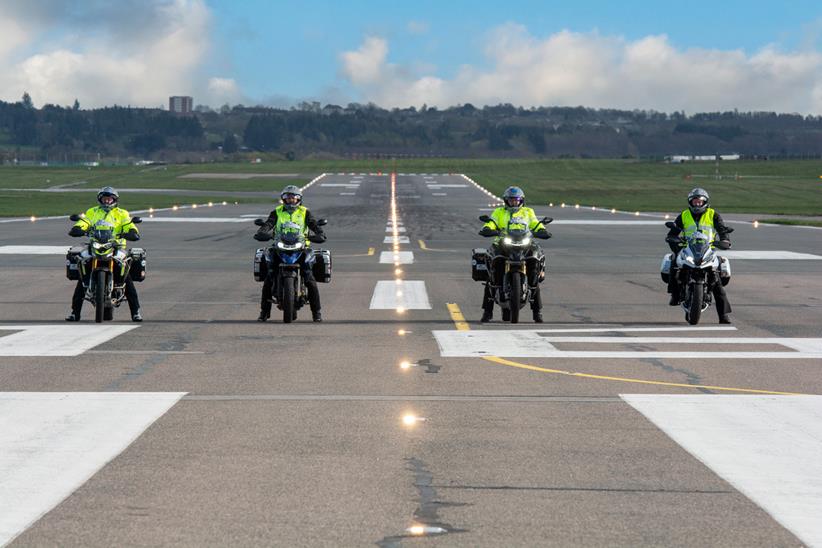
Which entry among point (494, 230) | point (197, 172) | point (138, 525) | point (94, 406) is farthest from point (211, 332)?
point (197, 172)

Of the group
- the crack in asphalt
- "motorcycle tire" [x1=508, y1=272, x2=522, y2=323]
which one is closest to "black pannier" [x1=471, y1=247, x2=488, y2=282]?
"motorcycle tire" [x1=508, y1=272, x2=522, y2=323]

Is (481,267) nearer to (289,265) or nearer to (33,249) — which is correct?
(289,265)

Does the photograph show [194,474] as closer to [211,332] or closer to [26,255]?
[211,332]

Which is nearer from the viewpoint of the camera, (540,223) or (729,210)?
(540,223)

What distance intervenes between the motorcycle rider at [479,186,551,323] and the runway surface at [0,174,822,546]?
56 cm

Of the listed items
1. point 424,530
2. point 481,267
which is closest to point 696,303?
point 481,267

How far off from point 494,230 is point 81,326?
239 inches

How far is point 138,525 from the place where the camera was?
7082 mm

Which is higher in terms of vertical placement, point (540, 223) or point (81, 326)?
point (540, 223)

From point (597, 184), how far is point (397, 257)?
84624 mm

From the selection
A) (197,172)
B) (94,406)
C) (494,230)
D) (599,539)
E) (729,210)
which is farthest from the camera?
(197,172)

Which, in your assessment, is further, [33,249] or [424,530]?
[33,249]

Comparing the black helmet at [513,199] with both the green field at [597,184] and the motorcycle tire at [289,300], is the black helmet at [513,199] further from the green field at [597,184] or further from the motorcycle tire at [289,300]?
the green field at [597,184]

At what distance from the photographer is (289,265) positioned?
62.1ft
